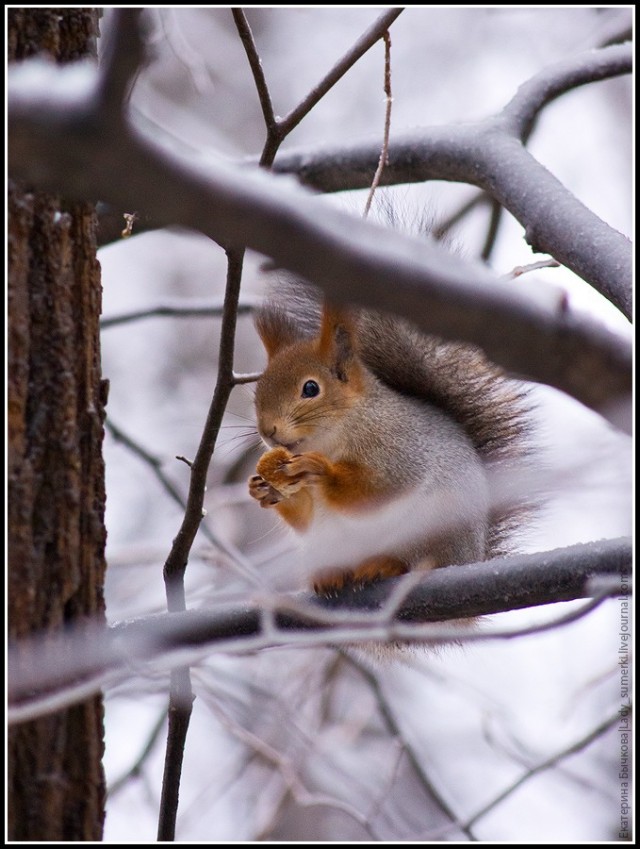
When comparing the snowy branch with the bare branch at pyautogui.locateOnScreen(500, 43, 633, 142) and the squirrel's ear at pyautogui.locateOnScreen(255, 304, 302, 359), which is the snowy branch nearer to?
the bare branch at pyautogui.locateOnScreen(500, 43, 633, 142)

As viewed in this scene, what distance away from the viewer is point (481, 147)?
5.24ft

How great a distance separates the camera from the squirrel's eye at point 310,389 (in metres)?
1.63

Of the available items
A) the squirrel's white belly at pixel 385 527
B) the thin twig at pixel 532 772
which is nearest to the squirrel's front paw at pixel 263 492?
the squirrel's white belly at pixel 385 527

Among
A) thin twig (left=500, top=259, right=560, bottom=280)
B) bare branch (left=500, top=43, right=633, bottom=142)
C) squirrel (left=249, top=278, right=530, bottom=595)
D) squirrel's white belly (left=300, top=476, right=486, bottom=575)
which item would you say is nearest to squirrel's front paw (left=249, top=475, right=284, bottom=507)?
squirrel (left=249, top=278, right=530, bottom=595)

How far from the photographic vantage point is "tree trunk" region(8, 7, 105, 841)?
86cm

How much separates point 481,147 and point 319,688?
1679 millimetres

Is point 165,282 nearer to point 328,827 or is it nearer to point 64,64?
point 328,827

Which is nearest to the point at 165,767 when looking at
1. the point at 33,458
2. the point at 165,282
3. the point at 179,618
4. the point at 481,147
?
the point at 179,618

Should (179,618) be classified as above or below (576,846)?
above

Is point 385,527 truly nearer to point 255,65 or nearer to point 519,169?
point 519,169

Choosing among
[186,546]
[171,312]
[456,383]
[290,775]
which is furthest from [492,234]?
[186,546]

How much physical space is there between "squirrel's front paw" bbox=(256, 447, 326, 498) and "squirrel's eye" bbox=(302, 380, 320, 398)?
15 cm

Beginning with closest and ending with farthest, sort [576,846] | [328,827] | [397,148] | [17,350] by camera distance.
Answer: [17,350] → [576,846] → [397,148] → [328,827]

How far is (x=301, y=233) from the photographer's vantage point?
47cm
